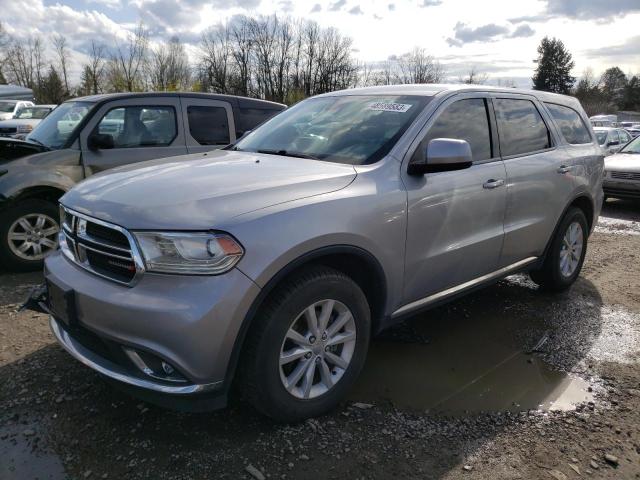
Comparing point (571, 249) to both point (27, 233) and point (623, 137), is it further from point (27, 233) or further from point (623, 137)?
point (623, 137)

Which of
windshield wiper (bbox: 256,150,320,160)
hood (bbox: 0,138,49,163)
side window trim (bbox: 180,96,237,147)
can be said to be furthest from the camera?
side window trim (bbox: 180,96,237,147)

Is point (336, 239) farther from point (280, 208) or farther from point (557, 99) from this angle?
point (557, 99)

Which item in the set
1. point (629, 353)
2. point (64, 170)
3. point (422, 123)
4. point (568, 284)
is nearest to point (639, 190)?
point (568, 284)

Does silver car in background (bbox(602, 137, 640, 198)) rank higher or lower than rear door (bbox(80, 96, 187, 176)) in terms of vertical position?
lower

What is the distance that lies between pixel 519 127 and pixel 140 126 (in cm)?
403

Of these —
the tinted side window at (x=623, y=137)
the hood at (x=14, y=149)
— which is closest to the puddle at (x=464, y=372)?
the hood at (x=14, y=149)

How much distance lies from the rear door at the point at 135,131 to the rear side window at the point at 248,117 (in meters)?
0.81

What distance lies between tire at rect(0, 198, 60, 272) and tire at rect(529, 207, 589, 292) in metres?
4.63

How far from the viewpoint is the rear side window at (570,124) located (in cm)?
458

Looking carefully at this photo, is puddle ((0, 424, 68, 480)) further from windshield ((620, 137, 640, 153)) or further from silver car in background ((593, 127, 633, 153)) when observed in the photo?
silver car in background ((593, 127, 633, 153))

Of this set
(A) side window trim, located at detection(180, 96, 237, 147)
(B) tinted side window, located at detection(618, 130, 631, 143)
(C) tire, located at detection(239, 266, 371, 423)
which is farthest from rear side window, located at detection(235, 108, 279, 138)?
(B) tinted side window, located at detection(618, 130, 631, 143)

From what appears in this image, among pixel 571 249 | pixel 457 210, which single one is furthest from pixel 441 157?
pixel 571 249

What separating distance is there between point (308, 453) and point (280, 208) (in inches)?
47.9

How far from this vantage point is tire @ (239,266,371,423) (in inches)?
93.9
